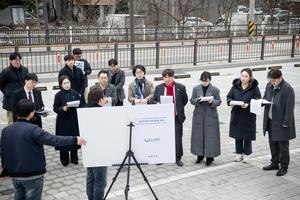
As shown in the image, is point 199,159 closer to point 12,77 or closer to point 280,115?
point 280,115

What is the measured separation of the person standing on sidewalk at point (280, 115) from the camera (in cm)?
671

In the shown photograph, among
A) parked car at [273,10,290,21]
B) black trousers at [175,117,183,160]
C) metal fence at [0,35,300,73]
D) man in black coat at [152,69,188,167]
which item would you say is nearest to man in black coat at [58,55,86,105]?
man in black coat at [152,69,188,167]

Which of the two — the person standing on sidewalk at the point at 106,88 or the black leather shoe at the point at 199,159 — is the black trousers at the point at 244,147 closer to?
the black leather shoe at the point at 199,159

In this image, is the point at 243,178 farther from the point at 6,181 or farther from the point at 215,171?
the point at 6,181

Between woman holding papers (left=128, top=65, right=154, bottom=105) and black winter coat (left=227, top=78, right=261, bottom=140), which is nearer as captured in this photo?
black winter coat (left=227, top=78, right=261, bottom=140)

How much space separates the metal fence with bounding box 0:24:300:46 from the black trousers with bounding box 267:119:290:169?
20.2 meters

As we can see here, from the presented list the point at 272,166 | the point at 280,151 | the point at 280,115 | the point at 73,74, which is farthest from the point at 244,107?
the point at 73,74

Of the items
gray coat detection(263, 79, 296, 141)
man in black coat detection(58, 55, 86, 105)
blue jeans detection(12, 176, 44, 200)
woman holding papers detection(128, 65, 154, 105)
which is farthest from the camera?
man in black coat detection(58, 55, 86, 105)

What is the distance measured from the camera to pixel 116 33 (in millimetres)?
30312

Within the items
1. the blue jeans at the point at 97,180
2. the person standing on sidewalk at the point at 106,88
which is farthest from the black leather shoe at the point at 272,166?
the blue jeans at the point at 97,180

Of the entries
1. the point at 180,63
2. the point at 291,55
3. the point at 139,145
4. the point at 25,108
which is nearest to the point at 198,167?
the point at 139,145

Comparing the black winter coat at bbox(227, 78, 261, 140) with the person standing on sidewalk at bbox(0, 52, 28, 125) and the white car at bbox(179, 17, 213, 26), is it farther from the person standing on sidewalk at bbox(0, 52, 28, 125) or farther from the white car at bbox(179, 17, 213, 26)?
the white car at bbox(179, 17, 213, 26)

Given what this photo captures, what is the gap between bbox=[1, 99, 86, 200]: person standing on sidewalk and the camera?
15.1ft

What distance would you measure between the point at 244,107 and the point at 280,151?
3.18 feet
